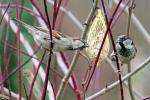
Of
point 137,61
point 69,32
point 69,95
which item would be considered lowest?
point 69,95

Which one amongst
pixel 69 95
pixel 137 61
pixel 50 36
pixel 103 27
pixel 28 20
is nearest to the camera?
pixel 50 36

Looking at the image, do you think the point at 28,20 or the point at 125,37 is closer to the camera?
the point at 125,37

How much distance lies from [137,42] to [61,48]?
1.78 metres

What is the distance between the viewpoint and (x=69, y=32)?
224 centimetres

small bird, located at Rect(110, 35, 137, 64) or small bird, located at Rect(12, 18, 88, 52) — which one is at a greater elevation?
small bird, located at Rect(12, 18, 88, 52)

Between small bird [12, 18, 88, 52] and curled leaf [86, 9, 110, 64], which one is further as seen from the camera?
curled leaf [86, 9, 110, 64]

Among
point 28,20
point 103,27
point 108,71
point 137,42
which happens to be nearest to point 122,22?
point 137,42

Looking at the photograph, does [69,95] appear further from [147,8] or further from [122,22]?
[147,8]

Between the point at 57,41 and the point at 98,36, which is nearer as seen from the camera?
the point at 57,41

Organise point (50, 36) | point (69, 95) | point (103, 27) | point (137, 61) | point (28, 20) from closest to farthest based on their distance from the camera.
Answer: point (50, 36), point (103, 27), point (28, 20), point (137, 61), point (69, 95)

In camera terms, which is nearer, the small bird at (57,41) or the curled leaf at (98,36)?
the small bird at (57,41)

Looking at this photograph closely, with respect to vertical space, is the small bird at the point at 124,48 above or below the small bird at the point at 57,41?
below

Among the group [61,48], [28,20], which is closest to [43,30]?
[61,48]

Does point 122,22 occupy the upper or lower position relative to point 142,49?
upper
